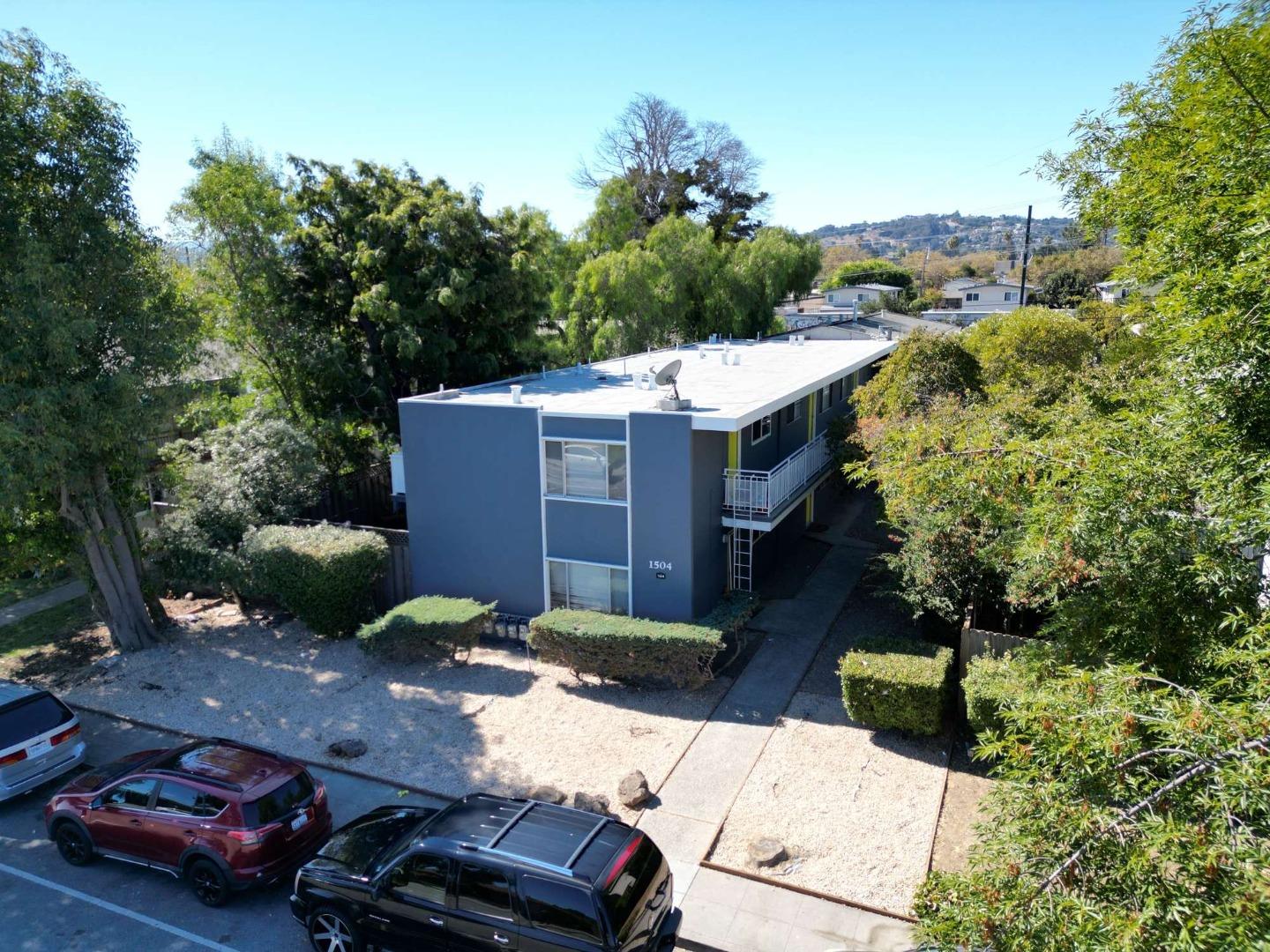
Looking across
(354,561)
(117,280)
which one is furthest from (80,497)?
(354,561)

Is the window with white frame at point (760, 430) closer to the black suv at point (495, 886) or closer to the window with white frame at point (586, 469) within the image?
the window with white frame at point (586, 469)

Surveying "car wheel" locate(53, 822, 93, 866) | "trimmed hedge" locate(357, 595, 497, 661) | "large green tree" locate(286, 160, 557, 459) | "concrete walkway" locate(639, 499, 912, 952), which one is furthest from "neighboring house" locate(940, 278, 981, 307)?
"car wheel" locate(53, 822, 93, 866)

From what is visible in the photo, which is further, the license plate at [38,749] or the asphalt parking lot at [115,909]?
the license plate at [38,749]

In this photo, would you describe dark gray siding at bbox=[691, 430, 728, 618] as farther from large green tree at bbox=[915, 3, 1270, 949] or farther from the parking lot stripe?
the parking lot stripe

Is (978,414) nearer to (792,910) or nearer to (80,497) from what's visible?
(792,910)

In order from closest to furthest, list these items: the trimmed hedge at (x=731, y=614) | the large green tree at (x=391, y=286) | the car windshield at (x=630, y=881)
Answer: the car windshield at (x=630, y=881), the trimmed hedge at (x=731, y=614), the large green tree at (x=391, y=286)

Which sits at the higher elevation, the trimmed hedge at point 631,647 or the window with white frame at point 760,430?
the window with white frame at point 760,430

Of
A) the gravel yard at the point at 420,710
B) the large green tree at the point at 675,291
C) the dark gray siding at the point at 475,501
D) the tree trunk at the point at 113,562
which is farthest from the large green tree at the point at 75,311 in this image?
the large green tree at the point at 675,291
